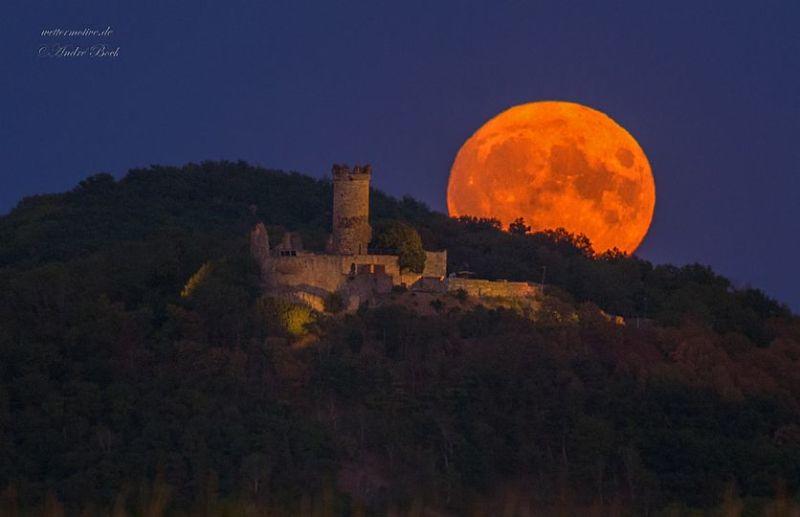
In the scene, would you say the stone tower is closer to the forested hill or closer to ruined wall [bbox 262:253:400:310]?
ruined wall [bbox 262:253:400:310]

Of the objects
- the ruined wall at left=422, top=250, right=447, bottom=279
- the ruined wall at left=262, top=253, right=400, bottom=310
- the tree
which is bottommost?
the ruined wall at left=262, top=253, right=400, bottom=310

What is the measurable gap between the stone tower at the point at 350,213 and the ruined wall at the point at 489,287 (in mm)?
2463

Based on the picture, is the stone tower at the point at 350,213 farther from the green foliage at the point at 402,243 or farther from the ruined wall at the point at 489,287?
the ruined wall at the point at 489,287

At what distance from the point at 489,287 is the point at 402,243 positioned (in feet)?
8.38

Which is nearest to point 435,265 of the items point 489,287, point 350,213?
point 489,287

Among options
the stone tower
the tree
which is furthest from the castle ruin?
the tree

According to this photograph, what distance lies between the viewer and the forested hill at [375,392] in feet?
127

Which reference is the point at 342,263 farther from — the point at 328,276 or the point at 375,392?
the point at 375,392

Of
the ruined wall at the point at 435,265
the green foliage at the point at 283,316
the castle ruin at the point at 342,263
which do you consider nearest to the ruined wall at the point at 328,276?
the castle ruin at the point at 342,263

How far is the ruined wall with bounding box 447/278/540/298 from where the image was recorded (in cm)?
4522

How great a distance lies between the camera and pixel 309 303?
43.2 m

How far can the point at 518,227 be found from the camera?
59.9 m

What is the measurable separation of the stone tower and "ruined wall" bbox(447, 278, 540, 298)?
2.46 metres

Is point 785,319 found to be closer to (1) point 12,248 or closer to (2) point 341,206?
(2) point 341,206
